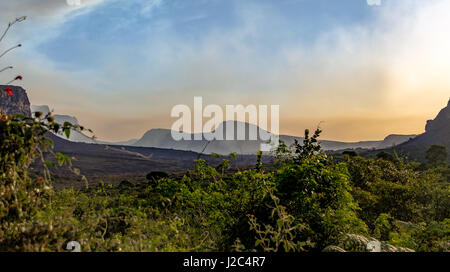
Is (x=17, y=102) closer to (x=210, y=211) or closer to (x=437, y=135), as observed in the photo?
(x=210, y=211)

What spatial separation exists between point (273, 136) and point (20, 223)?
9.04 metres

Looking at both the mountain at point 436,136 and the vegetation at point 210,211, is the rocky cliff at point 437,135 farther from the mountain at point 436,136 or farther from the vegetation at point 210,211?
the vegetation at point 210,211

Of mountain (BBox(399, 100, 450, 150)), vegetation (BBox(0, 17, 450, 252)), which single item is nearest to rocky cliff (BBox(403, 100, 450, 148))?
mountain (BBox(399, 100, 450, 150))

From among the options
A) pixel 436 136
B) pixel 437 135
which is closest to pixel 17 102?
pixel 436 136

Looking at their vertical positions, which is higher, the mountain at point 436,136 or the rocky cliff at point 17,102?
the rocky cliff at point 17,102

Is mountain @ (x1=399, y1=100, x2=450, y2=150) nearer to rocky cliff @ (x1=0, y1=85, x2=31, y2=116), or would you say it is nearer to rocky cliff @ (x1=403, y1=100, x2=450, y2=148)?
rocky cliff @ (x1=403, y1=100, x2=450, y2=148)

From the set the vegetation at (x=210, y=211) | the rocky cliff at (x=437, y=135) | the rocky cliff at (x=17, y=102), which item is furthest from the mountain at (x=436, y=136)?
the rocky cliff at (x=17, y=102)

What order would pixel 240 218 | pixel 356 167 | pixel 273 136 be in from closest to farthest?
1. pixel 240 218
2. pixel 273 136
3. pixel 356 167

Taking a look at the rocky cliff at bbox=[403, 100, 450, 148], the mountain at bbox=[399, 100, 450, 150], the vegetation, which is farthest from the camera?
the rocky cliff at bbox=[403, 100, 450, 148]

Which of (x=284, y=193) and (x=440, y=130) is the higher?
(x=440, y=130)
